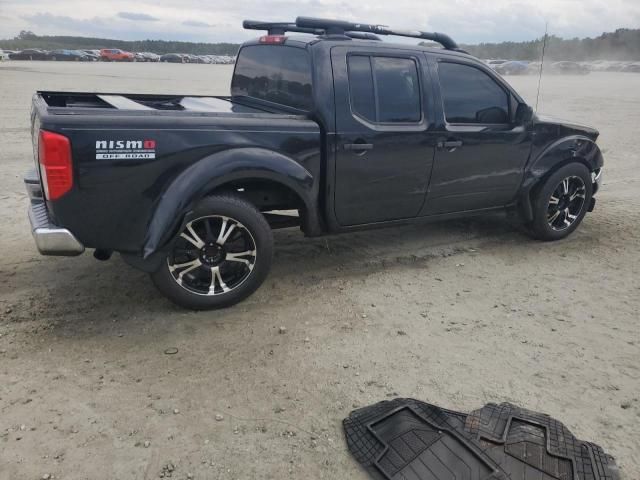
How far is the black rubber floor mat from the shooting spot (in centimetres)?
256

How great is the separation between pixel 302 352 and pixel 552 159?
10.9 ft

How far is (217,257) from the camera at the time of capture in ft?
12.7

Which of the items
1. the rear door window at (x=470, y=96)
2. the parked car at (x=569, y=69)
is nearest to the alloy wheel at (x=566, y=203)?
the rear door window at (x=470, y=96)

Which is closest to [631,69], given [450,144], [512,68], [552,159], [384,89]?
[512,68]

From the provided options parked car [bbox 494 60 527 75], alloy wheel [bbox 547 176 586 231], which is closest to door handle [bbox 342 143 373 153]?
alloy wheel [bbox 547 176 586 231]

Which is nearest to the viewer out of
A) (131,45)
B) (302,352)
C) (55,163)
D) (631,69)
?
(55,163)

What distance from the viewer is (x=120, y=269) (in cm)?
454

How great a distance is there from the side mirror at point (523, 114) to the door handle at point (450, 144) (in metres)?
0.78

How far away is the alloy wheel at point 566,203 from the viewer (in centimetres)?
550

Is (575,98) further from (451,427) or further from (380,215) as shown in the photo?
(451,427)

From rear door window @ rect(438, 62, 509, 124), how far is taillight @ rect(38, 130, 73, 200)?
292cm

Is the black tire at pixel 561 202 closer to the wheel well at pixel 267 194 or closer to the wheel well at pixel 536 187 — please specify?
the wheel well at pixel 536 187

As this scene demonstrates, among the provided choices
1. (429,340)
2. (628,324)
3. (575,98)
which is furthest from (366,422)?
(575,98)

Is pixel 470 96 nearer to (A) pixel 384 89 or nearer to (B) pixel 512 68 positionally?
(A) pixel 384 89
